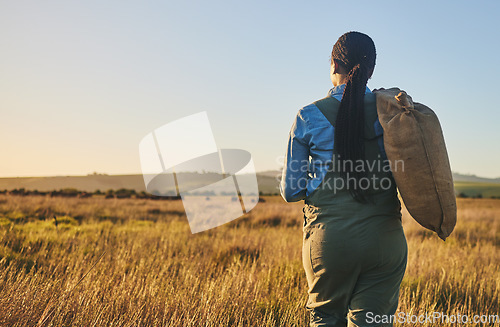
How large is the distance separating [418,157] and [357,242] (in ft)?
1.69

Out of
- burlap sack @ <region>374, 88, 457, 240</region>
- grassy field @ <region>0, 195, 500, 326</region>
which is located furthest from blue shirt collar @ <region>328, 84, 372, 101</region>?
grassy field @ <region>0, 195, 500, 326</region>

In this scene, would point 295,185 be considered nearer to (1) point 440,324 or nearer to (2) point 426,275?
(1) point 440,324

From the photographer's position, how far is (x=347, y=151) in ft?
6.13

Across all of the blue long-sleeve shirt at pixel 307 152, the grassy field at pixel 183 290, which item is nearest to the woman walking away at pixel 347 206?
the blue long-sleeve shirt at pixel 307 152

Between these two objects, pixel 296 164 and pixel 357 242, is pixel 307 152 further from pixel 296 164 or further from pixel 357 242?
pixel 357 242

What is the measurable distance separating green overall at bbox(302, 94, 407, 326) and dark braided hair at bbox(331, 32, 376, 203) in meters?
0.04

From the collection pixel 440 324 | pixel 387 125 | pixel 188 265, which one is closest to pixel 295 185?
pixel 387 125

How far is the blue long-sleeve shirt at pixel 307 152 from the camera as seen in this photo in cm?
196

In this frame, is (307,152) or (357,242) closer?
(357,242)

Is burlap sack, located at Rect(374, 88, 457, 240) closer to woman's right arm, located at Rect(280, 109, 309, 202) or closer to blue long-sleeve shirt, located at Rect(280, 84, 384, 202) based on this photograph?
blue long-sleeve shirt, located at Rect(280, 84, 384, 202)

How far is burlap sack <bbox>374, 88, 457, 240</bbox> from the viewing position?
6.06ft

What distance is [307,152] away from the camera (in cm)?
205

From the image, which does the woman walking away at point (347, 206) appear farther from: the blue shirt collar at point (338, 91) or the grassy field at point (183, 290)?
the grassy field at point (183, 290)

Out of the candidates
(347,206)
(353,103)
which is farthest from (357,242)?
(353,103)
